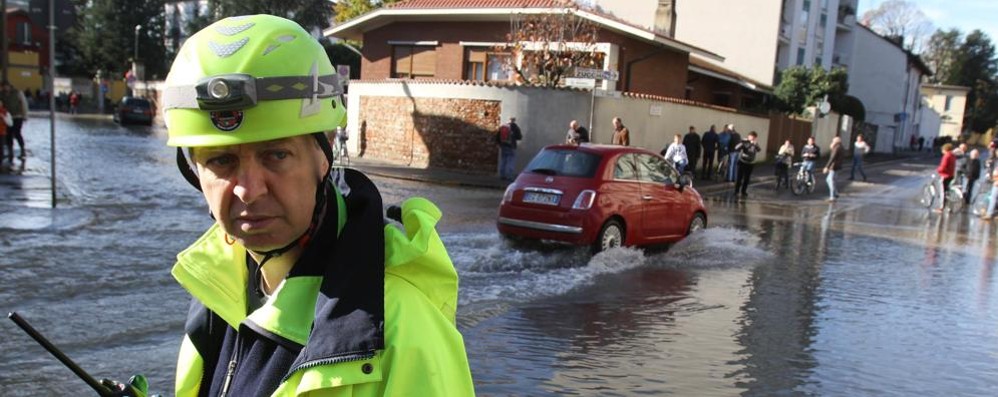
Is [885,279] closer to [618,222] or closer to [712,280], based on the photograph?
[712,280]

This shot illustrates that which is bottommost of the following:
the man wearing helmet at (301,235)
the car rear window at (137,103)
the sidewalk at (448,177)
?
the sidewalk at (448,177)

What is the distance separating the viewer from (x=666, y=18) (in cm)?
3206

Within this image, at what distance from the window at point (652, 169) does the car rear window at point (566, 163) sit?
2.98 ft

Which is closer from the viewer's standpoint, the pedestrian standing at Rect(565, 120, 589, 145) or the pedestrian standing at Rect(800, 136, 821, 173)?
the pedestrian standing at Rect(565, 120, 589, 145)

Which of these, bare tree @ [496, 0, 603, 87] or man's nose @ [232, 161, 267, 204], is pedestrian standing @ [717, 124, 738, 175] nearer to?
bare tree @ [496, 0, 603, 87]

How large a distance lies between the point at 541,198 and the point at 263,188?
8768 mm

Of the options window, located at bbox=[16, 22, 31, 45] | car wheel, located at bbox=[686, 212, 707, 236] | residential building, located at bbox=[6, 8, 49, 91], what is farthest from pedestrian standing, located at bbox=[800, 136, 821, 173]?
window, located at bbox=[16, 22, 31, 45]

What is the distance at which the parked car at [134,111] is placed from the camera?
136 feet

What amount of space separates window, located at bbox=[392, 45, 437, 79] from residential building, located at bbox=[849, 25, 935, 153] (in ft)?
134

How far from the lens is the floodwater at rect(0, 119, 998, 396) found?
5586mm

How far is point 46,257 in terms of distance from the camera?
8320mm

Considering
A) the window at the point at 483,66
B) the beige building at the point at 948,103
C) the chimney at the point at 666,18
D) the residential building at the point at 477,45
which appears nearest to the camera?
the residential building at the point at 477,45

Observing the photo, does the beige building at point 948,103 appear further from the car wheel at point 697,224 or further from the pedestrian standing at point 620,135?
the car wheel at point 697,224

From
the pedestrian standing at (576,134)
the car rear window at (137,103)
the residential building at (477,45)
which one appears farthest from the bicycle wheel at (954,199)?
the car rear window at (137,103)
